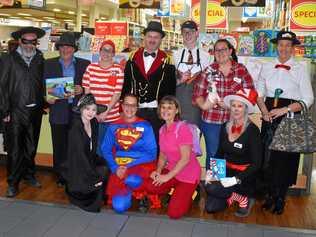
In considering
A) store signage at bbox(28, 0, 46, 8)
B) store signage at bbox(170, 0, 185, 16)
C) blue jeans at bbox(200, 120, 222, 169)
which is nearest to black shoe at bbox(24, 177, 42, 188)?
blue jeans at bbox(200, 120, 222, 169)

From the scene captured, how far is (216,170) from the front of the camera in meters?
3.62

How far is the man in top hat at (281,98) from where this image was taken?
354 centimetres

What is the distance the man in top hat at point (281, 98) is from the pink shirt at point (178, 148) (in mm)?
635

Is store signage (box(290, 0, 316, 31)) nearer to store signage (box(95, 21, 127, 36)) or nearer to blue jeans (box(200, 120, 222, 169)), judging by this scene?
store signage (box(95, 21, 127, 36))

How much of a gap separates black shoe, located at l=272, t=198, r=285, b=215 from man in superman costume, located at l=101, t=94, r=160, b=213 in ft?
3.28

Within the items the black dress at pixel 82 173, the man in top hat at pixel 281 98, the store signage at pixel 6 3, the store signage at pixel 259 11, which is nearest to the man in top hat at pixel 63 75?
the black dress at pixel 82 173

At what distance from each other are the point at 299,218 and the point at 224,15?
14.3 feet

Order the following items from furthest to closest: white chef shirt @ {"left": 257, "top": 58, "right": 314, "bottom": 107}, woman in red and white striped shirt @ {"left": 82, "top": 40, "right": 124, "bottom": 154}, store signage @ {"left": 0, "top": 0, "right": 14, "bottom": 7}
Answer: store signage @ {"left": 0, "top": 0, "right": 14, "bottom": 7}
woman in red and white striped shirt @ {"left": 82, "top": 40, "right": 124, "bottom": 154}
white chef shirt @ {"left": 257, "top": 58, "right": 314, "bottom": 107}

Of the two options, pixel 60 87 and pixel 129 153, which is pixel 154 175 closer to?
pixel 129 153

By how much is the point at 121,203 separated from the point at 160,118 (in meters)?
0.79

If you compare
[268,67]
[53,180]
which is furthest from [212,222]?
[53,180]

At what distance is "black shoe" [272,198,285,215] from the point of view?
369 cm

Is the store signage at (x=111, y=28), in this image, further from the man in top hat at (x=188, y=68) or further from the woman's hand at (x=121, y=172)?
the woman's hand at (x=121, y=172)

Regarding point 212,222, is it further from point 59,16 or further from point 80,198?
point 59,16
